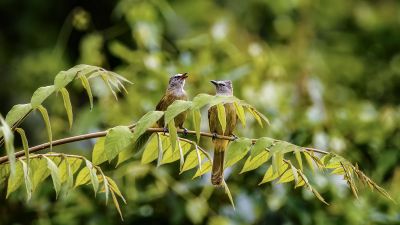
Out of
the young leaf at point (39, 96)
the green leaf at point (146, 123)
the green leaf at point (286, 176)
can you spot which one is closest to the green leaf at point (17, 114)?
the young leaf at point (39, 96)

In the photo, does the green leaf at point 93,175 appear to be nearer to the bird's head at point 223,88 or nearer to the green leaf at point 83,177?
the green leaf at point 83,177

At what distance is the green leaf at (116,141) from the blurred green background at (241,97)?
81cm

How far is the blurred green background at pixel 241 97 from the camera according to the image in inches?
177

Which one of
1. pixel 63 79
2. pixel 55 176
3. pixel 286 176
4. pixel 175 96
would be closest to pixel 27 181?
pixel 55 176

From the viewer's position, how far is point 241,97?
5465 millimetres

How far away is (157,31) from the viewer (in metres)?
6.02

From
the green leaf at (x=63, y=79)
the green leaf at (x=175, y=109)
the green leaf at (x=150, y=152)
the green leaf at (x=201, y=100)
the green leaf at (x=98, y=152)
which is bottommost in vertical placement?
the green leaf at (x=150, y=152)

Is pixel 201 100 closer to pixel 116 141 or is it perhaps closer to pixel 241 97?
pixel 116 141

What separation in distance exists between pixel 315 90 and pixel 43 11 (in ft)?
13.7

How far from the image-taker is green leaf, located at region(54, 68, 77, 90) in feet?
8.07

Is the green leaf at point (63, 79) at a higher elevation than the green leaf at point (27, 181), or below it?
higher

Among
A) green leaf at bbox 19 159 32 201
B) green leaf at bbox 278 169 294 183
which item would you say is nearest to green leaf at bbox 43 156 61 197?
green leaf at bbox 19 159 32 201

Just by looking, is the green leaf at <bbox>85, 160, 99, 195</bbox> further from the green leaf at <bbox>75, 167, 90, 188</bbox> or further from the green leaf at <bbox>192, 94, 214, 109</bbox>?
the green leaf at <bbox>192, 94, 214, 109</bbox>

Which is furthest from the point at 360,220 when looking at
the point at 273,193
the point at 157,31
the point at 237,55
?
the point at 157,31
